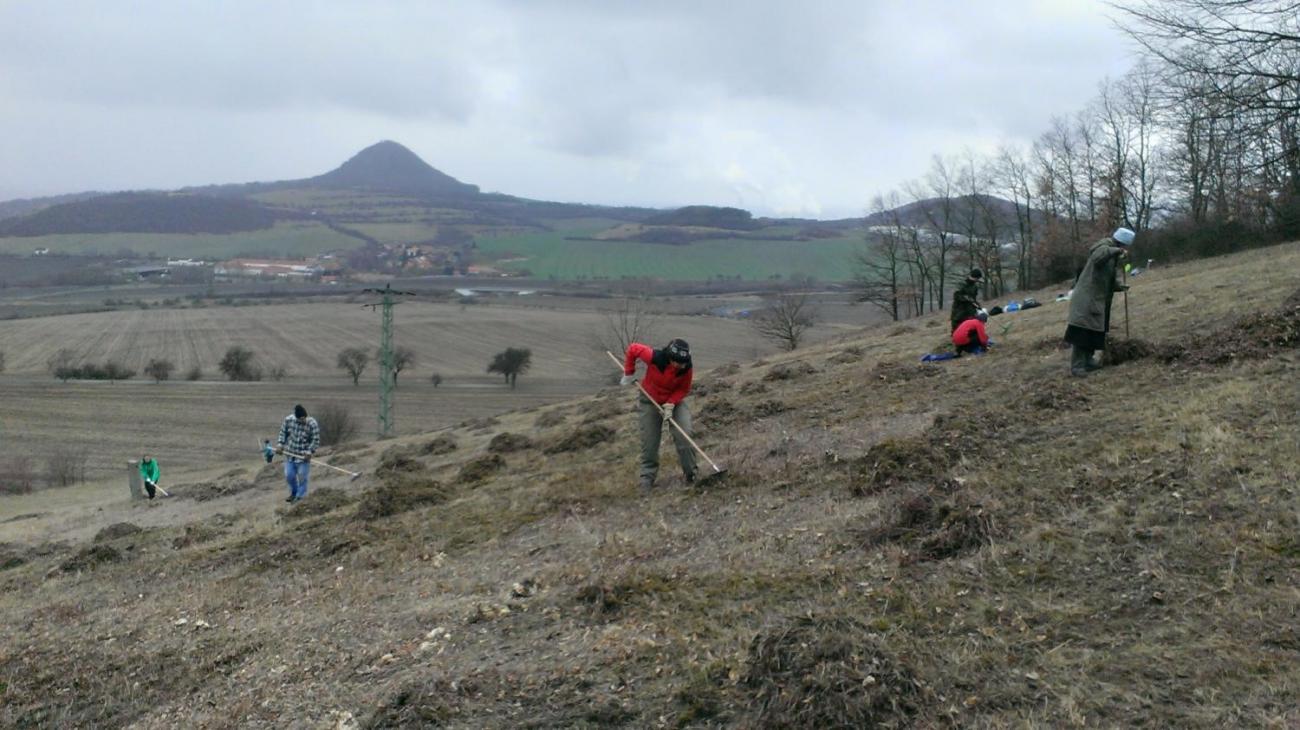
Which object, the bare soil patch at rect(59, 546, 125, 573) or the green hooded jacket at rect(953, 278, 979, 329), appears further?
the green hooded jacket at rect(953, 278, 979, 329)

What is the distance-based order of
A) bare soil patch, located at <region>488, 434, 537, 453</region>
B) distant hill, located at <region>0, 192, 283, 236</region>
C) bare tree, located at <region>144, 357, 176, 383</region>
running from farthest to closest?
distant hill, located at <region>0, 192, 283, 236</region> → bare tree, located at <region>144, 357, 176, 383</region> → bare soil patch, located at <region>488, 434, 537, 453</region>

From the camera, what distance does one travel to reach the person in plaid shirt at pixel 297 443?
52.5ft

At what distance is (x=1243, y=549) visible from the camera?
5500 millimetres

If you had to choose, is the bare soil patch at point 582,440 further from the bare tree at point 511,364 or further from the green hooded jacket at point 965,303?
the bare tree at point 511,364

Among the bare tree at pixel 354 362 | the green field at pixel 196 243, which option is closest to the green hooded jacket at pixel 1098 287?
the bare tree at pixel 354 362

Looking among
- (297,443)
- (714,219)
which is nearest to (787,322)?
(297,443)

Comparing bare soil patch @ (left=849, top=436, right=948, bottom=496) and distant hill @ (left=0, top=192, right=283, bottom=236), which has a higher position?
distant hill @ (left=0, top=192, right=283, bottom=236)

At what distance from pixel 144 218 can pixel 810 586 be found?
629ft

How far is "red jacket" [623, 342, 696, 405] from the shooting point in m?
10.2

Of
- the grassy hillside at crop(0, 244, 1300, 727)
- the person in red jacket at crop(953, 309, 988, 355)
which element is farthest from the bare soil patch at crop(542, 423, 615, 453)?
the person in red jacket at crop(953, 309, 988, 355)

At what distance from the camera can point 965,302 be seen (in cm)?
1556

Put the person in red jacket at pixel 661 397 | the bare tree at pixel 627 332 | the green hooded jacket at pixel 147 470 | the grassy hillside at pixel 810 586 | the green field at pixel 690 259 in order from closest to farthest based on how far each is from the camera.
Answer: the grassy hillside at pixel 810 586 → the person in red jacket at pixel 661 397 → the green hooded jacket at pixel 147 470 → the bare tree at pixel 627 332 → the green field at pixel 690 259

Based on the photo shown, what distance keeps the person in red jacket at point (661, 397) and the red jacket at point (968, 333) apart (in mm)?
6707

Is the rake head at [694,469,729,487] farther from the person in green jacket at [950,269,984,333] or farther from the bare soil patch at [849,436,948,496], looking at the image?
the person in green jacket at [950,269,984,333]
